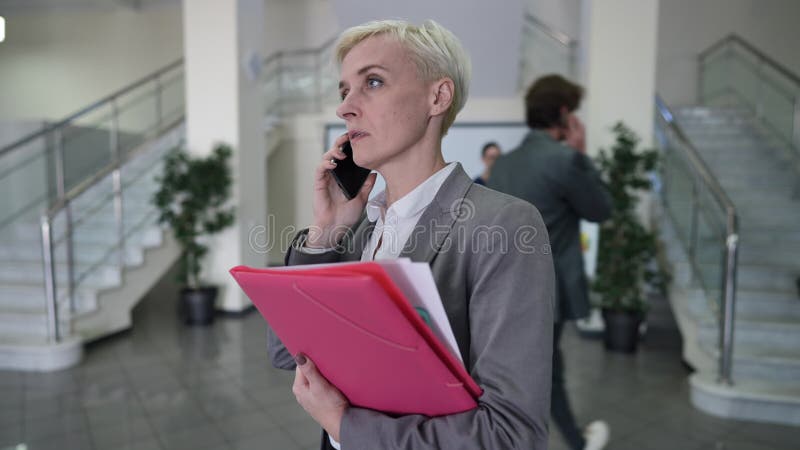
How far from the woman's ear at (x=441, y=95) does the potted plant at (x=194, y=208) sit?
477 cm

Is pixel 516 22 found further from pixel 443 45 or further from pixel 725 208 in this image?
pixel 443 45

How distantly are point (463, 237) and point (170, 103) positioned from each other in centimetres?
880

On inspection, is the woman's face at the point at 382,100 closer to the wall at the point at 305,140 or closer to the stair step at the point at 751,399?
the stair step at the point at 751,399

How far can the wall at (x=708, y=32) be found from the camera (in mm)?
9289

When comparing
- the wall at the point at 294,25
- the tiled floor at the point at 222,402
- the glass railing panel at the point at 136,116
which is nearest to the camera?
the tiled floor at the point at 222,402

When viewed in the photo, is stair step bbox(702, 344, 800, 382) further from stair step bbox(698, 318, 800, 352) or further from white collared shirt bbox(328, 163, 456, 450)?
white collared shirt bbox(328, 163, 456, 450)

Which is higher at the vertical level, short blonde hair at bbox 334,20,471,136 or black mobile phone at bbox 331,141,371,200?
short blonde hair at bbox 334,20,471,136

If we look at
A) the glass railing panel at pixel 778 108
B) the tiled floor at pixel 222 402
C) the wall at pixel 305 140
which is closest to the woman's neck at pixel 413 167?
the tiled floor at pixel 222 402

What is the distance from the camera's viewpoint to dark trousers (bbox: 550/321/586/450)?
91.4 inches

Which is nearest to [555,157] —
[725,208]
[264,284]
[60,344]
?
[264,284]

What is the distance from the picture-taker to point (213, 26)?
552 cm

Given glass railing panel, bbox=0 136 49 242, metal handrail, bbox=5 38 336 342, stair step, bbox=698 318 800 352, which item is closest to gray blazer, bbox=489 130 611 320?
metal handrail, bbox=5 38 336 342

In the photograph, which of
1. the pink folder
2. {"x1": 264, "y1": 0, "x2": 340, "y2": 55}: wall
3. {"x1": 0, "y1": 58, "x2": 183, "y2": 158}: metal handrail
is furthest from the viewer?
{"x1": 264, "y1": 0, "x2": 340, "y2": 55}: wall

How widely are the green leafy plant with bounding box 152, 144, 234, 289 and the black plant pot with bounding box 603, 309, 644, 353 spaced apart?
3.93 metres
